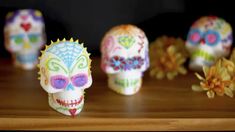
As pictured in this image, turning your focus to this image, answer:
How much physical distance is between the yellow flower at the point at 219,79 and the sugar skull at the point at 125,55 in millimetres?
116

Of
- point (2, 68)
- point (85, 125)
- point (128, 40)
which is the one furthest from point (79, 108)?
point (2, 68)

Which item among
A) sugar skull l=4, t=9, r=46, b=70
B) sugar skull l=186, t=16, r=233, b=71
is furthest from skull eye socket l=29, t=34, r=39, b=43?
sugar skull l=186, t=16, r=233, b=71

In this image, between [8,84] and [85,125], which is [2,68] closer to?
[8,84]

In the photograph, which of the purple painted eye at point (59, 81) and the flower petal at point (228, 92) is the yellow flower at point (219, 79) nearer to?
the flower petal at point (228, 92)

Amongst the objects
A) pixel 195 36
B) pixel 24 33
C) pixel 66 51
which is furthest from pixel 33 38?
pixel 195 36

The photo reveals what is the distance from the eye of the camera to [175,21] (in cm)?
90

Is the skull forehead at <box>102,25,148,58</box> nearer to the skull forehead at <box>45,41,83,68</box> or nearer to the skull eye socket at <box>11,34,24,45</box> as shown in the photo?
the skull forehead at <box>45,41,83,68</box>

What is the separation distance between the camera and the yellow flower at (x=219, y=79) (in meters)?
0.74

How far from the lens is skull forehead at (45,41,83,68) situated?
2.12 feet

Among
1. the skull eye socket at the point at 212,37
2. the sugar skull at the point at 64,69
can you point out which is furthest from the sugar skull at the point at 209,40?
the sugar skull at the point at 64,69

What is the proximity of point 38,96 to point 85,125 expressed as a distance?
125 millimetres

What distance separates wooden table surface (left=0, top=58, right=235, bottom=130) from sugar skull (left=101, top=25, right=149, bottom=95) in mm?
39

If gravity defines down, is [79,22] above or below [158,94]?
above

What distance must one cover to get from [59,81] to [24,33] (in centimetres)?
21
